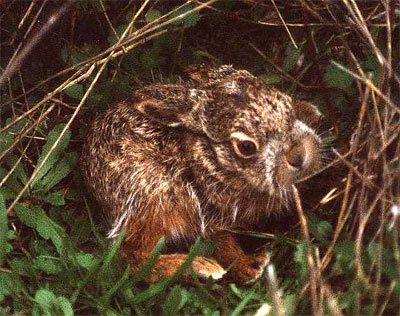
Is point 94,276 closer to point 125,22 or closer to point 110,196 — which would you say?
point 110,196

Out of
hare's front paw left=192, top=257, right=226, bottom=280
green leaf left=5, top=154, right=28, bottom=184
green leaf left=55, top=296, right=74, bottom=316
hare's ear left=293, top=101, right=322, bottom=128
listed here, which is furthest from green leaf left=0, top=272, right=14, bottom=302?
hare's ear left=293, top=101, right=322, bottom=128

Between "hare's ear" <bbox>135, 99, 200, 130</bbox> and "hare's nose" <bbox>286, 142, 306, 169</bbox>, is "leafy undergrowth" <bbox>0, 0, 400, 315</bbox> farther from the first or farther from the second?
"hare's ear" <bbox>135, 99, 200, 130</bbox>

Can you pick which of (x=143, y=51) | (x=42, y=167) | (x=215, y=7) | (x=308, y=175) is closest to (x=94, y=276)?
(x=42, y=167)

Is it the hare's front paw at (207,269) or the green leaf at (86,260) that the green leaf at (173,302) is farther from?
the green leaf at (86,260)

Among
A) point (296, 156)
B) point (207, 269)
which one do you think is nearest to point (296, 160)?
point (296, 156)

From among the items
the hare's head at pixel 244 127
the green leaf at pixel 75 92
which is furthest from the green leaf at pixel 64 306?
the green leaf at pixel 75 92

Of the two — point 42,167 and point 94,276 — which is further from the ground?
point 42,167
